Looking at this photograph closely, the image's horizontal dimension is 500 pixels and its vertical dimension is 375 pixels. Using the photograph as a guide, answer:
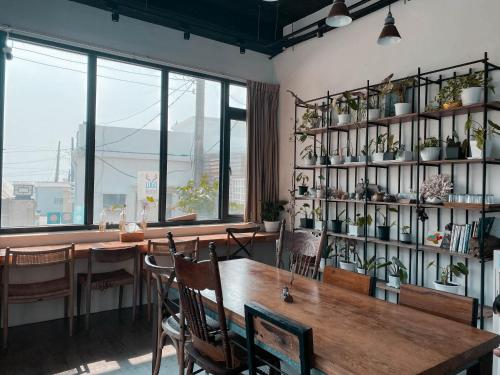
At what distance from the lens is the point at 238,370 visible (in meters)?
1.77

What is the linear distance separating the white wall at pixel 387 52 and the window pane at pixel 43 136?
2715 millimetres

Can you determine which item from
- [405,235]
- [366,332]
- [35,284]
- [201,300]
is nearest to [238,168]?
[405,235]

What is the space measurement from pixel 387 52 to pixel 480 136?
151cm

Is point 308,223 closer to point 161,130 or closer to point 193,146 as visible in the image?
point 193,146

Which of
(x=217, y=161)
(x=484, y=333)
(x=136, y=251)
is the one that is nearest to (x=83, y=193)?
(x=136, y=251)

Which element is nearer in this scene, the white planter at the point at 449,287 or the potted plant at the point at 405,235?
the white planter at the point at 449,287

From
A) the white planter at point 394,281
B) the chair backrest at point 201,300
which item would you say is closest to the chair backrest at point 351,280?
the chair backrest at point 201,300

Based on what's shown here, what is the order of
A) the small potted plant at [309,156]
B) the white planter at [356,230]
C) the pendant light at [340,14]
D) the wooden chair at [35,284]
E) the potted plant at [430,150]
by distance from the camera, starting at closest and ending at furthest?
the pendant light at [340,14]
the wooden chair at [35,284]
the potted plant at [430,150]
the white planter at [356,230]
the small potted plant at [309,156]

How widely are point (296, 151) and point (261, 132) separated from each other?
58 cm

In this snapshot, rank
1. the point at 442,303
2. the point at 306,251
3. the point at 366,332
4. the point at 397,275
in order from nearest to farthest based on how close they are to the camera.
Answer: the point at 366,332
the point at 442,303
the point at 306,251
the point at 397,275

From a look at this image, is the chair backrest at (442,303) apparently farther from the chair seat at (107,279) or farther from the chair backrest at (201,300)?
the chair seat at (107,279)

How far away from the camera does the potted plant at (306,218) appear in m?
4.58

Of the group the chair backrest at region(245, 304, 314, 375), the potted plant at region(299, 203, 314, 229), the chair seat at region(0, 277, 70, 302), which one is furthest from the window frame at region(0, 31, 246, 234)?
the chair backrest at region(245, 304, 314, 375)

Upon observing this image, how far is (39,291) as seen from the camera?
318cm
